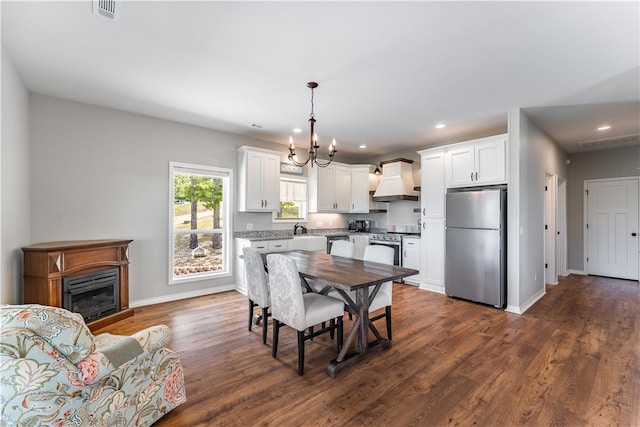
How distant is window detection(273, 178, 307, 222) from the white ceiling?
5.83 feet

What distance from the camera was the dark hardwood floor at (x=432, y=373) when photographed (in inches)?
74.3

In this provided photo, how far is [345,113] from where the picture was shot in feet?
13.1

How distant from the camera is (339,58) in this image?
2562mm

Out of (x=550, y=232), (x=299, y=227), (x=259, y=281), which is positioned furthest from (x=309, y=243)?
(x=550, y=232)

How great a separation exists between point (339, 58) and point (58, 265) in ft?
11.5

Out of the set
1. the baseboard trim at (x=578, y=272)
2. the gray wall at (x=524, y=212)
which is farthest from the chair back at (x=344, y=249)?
the baseboard trim at (x=578, y=272)

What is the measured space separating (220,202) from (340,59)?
3.28 m

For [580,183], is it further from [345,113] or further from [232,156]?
[232,156]

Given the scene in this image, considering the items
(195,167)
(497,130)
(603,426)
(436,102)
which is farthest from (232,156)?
(603,426)

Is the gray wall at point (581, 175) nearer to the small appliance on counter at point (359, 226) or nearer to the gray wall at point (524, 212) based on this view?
the gray wall at point (524, 212)

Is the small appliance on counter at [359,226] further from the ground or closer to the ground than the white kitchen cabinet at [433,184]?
closer to the ground

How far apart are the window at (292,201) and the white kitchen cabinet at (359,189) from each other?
112 cm

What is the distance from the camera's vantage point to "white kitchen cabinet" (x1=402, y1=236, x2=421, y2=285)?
5207mm

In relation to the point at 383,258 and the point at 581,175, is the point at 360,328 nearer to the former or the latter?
the point at 383,258
